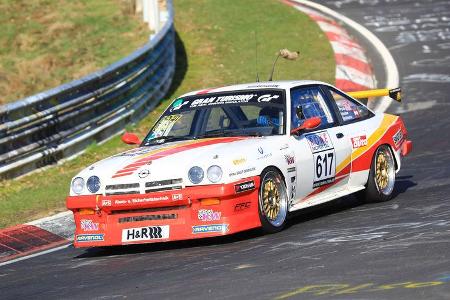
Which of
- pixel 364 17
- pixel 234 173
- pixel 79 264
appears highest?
pixel 364 17

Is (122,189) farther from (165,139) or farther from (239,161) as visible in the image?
(165,139)

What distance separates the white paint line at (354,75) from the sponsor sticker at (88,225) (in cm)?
995

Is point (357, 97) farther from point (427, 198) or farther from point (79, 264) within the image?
point (79, 264)

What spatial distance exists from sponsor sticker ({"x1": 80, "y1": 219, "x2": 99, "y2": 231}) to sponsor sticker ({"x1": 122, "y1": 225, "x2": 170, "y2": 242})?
0.92 ft

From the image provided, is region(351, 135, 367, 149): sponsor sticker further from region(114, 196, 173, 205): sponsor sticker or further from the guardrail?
the guardrail

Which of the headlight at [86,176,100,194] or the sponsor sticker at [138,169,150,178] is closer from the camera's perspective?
the sponsor sticker at [138,169,150,178]

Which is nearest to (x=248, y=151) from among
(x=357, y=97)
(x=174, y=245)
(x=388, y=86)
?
(x=174, y=245)

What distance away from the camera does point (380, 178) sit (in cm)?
1149

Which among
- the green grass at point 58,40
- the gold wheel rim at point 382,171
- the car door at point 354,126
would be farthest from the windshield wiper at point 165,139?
the green grass at point 58,40

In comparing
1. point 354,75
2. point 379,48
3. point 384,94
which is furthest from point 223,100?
point 379,48

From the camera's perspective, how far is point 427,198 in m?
11.1

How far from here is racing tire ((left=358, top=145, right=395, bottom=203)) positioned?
11320 mm

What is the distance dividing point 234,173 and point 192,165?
1.13 ft

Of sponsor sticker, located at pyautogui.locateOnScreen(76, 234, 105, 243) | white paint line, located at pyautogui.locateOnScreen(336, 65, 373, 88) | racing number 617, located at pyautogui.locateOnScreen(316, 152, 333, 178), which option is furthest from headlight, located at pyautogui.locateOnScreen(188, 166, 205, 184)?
white paint line, located at pyautogui.locateOnScreen(336, 65, 373, 88)
